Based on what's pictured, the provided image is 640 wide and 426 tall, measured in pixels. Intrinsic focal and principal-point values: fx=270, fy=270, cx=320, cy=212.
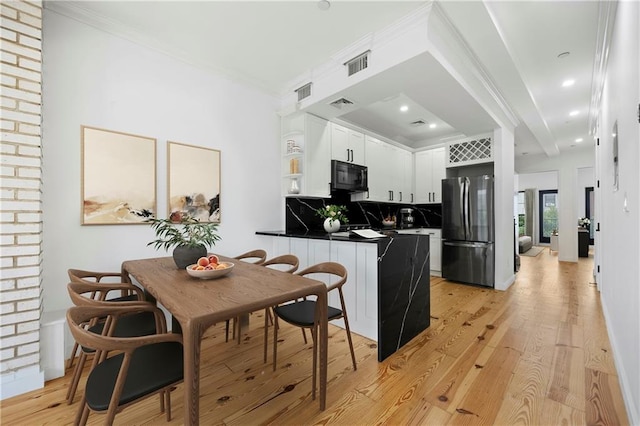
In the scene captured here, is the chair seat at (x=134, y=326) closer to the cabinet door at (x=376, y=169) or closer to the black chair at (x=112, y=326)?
the black chair at (x=112, y=326)

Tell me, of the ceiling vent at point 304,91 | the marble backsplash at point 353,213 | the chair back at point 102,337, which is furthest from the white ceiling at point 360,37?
the chair back at point 102,337

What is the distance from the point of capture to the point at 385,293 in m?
2.27

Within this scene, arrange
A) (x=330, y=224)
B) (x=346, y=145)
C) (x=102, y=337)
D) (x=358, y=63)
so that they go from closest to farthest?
(x=102, y=337) < (x=358, y=63) < (x=330, y=224) < (x=346, y=145)

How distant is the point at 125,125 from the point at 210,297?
2161 mm

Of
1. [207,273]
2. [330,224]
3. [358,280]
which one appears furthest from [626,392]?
[207,273]

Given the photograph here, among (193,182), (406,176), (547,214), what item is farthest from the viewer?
(547,214)

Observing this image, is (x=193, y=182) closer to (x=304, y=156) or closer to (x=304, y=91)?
(x=304, y=156)

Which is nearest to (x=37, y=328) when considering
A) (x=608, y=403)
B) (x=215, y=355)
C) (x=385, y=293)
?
(x=215, y=355)

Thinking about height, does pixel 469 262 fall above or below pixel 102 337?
below

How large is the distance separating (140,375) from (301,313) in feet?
3.46

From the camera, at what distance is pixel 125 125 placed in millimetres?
2557

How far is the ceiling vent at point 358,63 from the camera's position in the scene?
2.68 m

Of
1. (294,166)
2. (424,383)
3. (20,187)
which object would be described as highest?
(294,166)

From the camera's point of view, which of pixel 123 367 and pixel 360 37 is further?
pixel 360 37
